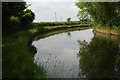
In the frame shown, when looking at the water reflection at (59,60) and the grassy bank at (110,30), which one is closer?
the water reflection at (59,60)

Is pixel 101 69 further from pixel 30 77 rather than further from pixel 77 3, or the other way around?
pixel 77 3

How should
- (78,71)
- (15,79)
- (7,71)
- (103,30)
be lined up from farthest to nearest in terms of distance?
(103,30), (78,71), (7,71), (15,79)

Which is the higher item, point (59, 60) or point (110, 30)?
point (110, 30)

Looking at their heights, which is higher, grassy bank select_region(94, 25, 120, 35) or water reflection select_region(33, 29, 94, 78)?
grassy bank select_region(94, 25, 120, 35)

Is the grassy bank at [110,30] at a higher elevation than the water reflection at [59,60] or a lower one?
higher

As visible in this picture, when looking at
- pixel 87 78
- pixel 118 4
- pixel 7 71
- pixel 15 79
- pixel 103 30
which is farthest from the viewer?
pixel 103 30

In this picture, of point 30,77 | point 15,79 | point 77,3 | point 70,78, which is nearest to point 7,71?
point 15,79

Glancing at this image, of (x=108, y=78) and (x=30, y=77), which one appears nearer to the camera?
(x=30, y=77)

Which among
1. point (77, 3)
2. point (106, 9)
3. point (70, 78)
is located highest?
point (77, 3)

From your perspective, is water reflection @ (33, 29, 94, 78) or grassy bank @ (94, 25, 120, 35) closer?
water reflection @ (33, 29, 94, 78)

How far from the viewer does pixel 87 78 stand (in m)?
6.60

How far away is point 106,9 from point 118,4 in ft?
7.37

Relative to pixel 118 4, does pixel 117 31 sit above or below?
below

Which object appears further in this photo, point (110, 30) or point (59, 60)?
point (110, 30)
